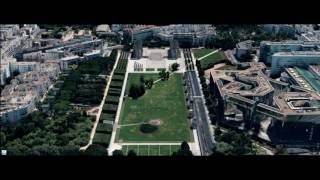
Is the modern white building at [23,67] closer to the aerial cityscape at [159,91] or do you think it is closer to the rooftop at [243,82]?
the aerial cityscape at [159,91]

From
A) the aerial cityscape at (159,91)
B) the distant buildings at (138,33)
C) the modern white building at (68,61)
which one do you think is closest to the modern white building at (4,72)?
the aerial cityscape at (159,91)

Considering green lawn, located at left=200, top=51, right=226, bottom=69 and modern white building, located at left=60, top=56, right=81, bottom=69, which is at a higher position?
modern white building, located at left=60, top=56, right=81, bottom=69

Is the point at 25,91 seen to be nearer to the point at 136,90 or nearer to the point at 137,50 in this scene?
the point at 136,90

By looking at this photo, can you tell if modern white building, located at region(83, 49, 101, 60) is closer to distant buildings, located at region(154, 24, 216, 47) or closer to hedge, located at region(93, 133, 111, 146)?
distant buildings, located at region(154, 24, 216, 47)

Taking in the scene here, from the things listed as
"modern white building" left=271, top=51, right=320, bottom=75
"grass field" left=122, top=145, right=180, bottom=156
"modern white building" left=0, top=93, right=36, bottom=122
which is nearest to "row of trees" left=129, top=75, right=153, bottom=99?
"modern white building" left=0, top=93, right=36, bottom=122

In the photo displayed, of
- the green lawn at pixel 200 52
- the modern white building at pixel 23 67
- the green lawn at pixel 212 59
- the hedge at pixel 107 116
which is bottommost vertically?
the hedge at pixel 107 116

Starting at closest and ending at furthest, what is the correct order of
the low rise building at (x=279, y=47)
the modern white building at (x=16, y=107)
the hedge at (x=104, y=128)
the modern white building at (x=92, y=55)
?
1. the hedge at (x=104, y=128)
2. the modern white building at (x=16, y=107)
3. the low rise building at (x=279, y=47)
4. the modern white building at (x=92, y=55)
